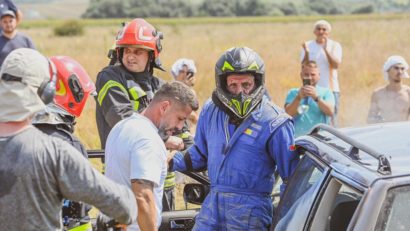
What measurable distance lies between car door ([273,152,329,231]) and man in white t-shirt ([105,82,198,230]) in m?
0.72

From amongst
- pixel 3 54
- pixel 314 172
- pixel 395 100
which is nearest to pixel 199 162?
pixel 314 172

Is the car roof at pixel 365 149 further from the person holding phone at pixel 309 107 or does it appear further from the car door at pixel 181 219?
the person holding phone at pixel 309 107

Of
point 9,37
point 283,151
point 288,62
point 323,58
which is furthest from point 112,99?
point 288,62

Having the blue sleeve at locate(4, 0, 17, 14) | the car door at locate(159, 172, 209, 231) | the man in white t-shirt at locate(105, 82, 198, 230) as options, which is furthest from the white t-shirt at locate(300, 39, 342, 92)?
the man in white t-shirt at locate(105, 82, 198, 230)

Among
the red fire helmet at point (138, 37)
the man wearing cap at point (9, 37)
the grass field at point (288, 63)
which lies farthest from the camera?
the grass field at point (288, 63)

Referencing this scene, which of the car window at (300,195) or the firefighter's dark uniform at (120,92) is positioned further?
the firefighter's dark uniform at (120,92)

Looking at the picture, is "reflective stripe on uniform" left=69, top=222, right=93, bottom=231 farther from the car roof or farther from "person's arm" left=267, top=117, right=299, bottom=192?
the car roof

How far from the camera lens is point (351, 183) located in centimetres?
415

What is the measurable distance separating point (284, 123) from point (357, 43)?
106 feet

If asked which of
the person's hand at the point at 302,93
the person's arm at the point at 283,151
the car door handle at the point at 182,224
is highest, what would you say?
the person's arm at the point at 283,151

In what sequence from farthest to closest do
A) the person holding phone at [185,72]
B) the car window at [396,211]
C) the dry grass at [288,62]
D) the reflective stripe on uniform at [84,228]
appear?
the dry grass at [288,62], the person holding phone at [185,72], the reflective stripe on uniform at [84,228], the car window at [396,211]

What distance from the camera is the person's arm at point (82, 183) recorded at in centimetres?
390

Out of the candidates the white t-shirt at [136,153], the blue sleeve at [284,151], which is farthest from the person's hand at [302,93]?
the white t-shirt at [136,153]

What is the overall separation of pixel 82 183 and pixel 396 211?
1390 millimetres
